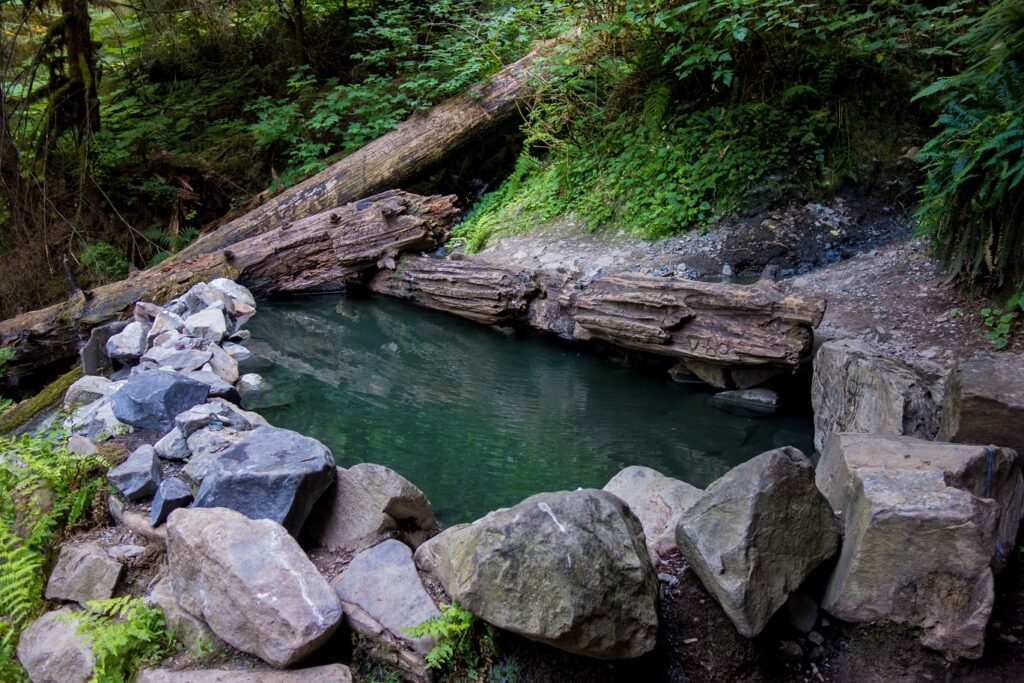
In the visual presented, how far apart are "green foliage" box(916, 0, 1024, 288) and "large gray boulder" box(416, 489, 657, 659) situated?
9.69 feet

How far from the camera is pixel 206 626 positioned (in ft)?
8.82

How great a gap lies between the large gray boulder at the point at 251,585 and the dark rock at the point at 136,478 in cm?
66

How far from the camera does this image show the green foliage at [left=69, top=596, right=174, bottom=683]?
259 centimetres

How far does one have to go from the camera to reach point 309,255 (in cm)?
758

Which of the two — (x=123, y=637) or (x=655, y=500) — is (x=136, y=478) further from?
(x=655, y=500)

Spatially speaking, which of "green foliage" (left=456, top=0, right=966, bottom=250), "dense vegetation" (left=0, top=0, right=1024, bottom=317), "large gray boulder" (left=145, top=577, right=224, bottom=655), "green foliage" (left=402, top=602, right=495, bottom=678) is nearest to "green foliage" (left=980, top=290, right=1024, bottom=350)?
"dense vegetation" (left=0, top=0, right=1024, bottom=317)

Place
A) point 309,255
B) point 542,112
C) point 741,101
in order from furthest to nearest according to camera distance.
Result: point 542,112 → point 309,255 → point 741,101

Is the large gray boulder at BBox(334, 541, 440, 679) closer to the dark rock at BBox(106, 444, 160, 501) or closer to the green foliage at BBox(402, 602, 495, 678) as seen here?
the green foliage at BBox(402, 602, 495, 678)

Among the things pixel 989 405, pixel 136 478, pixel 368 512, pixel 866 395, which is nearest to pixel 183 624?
pixel 368 512

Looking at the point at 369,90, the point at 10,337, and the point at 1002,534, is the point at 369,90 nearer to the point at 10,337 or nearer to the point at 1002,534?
the point at 10,337

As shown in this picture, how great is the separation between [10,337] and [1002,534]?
749cm

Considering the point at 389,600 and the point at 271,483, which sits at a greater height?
the point at 271,483

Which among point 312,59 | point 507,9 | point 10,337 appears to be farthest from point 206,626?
point 312,59

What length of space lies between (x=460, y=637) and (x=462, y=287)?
14.3 feet
